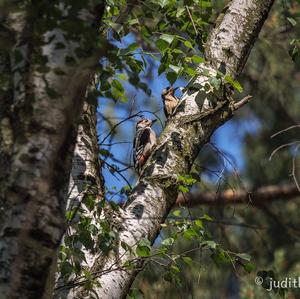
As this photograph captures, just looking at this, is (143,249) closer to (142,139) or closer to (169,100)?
(169,100)

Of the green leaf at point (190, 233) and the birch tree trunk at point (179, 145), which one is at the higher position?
the birch tree trunk at point (179, 145)

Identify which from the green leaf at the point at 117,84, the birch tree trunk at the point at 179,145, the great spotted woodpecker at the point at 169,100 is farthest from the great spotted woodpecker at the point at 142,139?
the green leaf at the point at 117,84

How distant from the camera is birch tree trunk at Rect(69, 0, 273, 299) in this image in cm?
301

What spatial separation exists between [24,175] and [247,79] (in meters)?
4.09

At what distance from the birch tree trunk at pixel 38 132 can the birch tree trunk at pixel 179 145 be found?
33.2 inches

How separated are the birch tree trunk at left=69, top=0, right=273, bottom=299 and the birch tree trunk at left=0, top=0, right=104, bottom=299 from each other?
84cm

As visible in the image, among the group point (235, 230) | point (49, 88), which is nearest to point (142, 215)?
point (49, 88)

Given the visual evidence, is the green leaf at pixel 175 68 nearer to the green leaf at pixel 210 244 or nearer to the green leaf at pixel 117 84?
the green leaf at pixel 117 84

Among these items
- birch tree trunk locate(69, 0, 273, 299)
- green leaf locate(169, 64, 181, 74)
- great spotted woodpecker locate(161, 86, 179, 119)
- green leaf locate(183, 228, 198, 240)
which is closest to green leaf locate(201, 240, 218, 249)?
green leaf locate(183, 228, 198, 240)

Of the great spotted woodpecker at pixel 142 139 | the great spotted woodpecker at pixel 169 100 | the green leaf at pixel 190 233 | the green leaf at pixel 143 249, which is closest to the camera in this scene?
the green leaf at pixel 143 249

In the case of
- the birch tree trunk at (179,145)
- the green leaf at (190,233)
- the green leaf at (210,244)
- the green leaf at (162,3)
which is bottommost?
the green leaf at (210,244)

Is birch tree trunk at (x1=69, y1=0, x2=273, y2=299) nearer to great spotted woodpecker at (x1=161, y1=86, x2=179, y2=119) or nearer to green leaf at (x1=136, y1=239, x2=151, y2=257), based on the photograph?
green leaf at (x1=136, y1=239, x2=151, y2=257)

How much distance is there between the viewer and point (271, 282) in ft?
11.0

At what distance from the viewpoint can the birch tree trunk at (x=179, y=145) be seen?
3.01 metres
